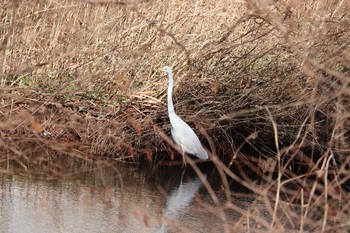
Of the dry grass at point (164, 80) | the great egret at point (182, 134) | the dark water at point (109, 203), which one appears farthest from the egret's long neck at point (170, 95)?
the dark water at point (109, 203)

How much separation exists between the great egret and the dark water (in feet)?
1.44

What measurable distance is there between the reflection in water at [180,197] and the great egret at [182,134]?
15.9 inches

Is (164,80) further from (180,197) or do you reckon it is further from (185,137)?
(180,197)

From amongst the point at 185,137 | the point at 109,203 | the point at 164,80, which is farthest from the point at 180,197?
the point at 164,80

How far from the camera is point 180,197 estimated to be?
8.27m

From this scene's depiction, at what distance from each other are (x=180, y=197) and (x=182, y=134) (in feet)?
4.10

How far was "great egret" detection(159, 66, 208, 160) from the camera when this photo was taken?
A: 919 centimetres

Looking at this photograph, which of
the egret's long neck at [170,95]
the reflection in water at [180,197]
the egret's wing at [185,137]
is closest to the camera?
the reflection in water at [180,197]

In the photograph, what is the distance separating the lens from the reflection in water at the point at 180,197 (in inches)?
299

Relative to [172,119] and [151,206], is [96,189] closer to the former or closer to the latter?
[151,206]

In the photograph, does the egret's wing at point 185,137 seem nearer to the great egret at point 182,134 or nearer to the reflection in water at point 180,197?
the great egret at point 182,134

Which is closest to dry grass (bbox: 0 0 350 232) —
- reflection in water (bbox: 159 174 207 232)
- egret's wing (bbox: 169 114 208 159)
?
egret's wing (bbox: 169 114 208 159)

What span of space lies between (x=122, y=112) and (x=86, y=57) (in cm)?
88

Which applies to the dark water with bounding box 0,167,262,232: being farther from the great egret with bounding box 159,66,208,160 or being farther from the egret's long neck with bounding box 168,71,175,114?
the egret's long neck with bounding box 168,71,175,114
